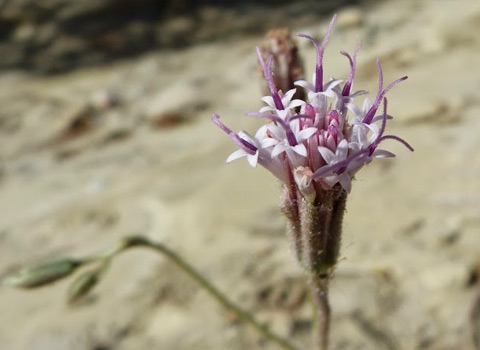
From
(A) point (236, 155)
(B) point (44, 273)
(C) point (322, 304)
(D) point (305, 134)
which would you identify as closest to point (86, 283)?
(B) point (44, 273)

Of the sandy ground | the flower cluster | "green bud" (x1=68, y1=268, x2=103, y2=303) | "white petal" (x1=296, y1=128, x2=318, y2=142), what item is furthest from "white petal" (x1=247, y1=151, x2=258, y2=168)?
"green bud" (x1=68, y1=268, x2=103, y2=303)

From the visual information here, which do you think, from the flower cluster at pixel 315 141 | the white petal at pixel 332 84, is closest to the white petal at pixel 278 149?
the flower cluster at pixel 315 141

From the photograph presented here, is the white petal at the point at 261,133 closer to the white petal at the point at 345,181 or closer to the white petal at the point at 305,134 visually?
the white petal at the point at 305,134

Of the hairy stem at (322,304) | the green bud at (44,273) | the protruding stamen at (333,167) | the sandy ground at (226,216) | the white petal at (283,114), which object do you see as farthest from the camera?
the sandy ground at (226,216)

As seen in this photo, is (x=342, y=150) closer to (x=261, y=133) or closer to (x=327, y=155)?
(x=327, y=155)

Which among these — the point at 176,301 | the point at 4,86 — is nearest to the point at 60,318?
the point at 176,301

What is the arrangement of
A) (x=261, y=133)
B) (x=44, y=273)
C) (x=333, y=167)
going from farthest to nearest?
(x=44, y=273), (x=261, y=133), (x=333, y=167)

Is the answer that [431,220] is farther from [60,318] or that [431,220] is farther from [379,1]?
[379,1]
